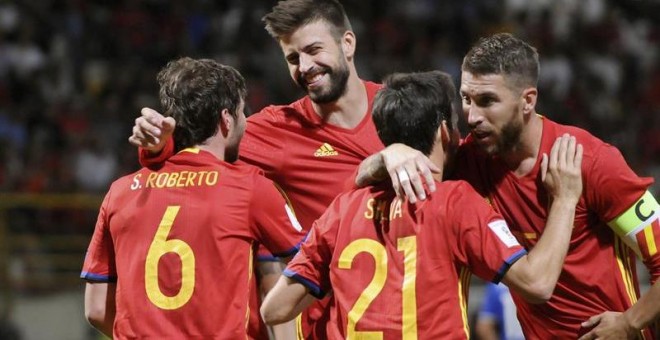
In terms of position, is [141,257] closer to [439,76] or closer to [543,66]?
[439,76]

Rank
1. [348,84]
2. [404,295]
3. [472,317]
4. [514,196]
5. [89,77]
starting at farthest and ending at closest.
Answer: [89,77], [472,317], [348,84], [514,196], [404,295]

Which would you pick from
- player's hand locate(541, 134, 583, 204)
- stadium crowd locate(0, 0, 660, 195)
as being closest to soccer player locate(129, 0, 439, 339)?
player's hand locate(541, 134, 583, 204)

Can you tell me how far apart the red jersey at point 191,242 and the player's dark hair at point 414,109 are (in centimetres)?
55

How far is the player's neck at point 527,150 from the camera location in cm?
436

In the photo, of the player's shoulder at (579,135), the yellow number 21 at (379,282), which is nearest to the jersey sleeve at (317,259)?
the yellow number 21 at (379,282)

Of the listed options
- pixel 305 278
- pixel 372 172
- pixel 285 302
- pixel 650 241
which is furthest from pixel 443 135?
pixel 650 241

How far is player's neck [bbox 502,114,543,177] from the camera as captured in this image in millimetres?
4359

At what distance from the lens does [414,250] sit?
3812 mm

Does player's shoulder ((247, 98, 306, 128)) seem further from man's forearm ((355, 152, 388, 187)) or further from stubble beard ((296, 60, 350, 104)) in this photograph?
man's forearm ((355, 152, 388, 187))

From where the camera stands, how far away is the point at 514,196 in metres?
4.39

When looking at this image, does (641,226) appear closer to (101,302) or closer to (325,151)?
(325,151)

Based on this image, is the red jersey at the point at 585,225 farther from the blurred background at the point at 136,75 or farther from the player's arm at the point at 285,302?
the blurred background at the point at 136,75

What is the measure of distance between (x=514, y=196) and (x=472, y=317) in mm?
5513

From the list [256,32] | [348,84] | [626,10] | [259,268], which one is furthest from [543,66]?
[259,268]
